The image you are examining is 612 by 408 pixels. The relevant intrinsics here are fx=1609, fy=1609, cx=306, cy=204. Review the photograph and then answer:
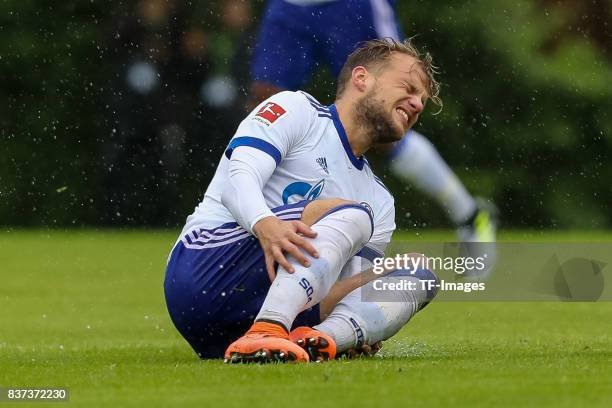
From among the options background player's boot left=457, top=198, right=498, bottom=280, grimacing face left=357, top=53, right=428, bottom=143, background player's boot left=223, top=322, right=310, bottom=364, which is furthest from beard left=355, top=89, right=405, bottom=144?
background player's boot left=457, top=198, right=498, bottom=280

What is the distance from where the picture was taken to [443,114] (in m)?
16.9

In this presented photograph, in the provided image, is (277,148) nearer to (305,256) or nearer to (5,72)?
(305,256)

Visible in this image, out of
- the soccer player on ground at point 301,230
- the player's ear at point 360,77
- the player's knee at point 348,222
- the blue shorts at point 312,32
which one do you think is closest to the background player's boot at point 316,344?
the soccer player on ground at point 301,230

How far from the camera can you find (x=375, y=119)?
188 inches

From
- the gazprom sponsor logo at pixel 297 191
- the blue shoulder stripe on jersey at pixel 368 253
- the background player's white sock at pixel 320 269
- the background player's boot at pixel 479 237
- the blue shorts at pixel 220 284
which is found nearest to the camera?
the background player's white sock at pixel 320 269

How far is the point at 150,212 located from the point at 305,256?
11.1m

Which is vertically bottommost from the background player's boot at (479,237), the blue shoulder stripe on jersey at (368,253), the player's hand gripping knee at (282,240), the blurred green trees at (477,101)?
the blurred green trees at (477,101)

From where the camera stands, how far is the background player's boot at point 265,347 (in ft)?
13.8

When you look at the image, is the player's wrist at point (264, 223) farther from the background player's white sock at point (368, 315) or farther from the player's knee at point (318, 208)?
the background player's white sock at point (368, 315)

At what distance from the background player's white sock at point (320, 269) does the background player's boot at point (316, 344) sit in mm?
71

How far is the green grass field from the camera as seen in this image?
3557 mm

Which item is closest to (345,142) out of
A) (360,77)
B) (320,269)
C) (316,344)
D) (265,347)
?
(360,77)

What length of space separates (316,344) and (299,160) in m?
0.61

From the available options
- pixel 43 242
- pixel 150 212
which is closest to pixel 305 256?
pixel 43 242
